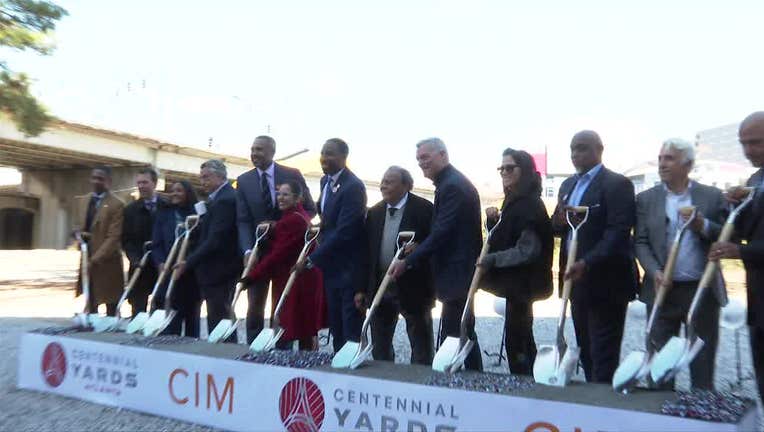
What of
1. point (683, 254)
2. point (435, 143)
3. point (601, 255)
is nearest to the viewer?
point (683, 254)

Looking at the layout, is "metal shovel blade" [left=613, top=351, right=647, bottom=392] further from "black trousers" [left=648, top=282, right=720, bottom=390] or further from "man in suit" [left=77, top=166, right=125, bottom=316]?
"man in suit" [left=77, top=166, right=125, bottom=316]

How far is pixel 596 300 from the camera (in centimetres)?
421

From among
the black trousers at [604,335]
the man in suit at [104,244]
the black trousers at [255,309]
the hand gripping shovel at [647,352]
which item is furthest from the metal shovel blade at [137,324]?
the hand gripping shovel at [647,352]

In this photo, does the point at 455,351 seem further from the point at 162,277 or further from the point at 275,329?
the point at 162,277

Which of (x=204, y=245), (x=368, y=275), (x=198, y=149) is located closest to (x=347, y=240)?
(x=368, y=275)

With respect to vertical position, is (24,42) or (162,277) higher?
(24,42)

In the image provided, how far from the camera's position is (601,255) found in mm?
4023

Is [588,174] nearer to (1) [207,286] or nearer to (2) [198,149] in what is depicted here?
(1) [207,286]

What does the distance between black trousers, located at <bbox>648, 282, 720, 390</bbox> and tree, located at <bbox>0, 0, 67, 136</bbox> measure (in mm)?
12258

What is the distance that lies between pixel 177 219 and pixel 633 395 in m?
4.26

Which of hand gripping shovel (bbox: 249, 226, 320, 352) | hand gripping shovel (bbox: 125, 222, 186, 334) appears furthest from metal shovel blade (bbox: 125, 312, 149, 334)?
hand gripping shovel (bbox: 249, 226, 320, 352)

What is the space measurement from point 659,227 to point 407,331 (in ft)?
A: 6.53

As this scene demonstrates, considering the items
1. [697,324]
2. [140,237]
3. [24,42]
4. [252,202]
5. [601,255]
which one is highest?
[24,42]

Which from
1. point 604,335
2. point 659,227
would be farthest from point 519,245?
point 659,227
